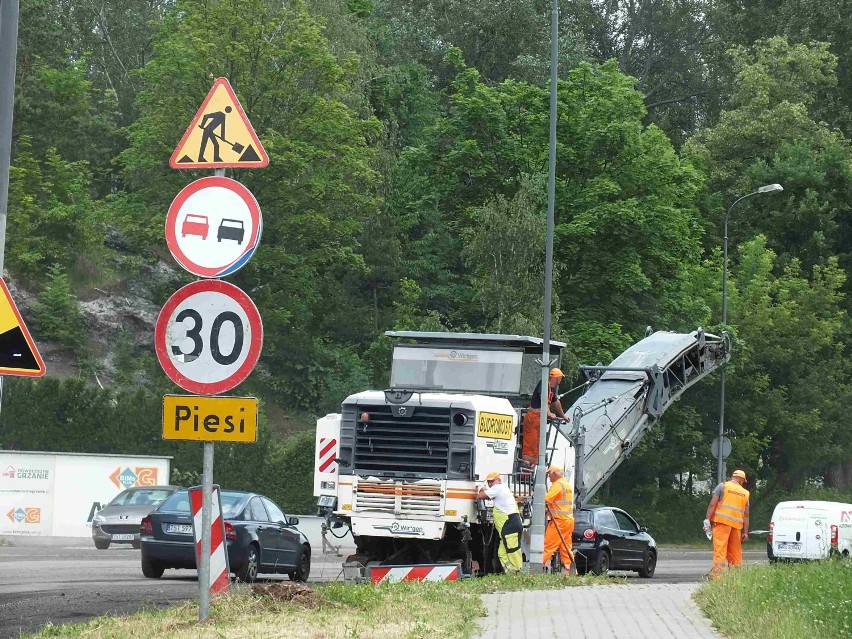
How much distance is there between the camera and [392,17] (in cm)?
6378

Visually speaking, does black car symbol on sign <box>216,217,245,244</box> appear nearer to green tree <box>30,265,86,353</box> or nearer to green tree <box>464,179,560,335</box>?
green tree <box>464,179,560,335</box>

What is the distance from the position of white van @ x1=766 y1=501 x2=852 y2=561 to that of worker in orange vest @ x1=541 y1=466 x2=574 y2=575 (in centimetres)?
1216

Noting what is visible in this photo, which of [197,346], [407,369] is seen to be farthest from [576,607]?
[407,369]

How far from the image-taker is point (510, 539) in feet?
68.1

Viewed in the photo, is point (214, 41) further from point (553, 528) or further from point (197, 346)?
point (197, 346)

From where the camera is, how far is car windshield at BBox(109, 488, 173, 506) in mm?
31969

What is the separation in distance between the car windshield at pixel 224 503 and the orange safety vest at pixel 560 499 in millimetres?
4712

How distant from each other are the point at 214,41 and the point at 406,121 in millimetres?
11913

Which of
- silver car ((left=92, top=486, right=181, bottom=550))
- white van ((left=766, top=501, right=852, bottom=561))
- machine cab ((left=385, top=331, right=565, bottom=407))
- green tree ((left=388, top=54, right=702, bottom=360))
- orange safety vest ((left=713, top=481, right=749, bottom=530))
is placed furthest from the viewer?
green tree ((left=388, top=54, right=702, bottom=360))

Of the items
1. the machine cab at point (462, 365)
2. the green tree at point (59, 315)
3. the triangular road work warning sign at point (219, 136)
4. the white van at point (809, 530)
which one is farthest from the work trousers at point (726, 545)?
the green tree at point (59, 315)

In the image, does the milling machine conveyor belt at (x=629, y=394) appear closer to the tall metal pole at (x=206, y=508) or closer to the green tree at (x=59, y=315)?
the tall metal pole at (x=206, y=508)

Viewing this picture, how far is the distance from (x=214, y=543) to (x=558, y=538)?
37.3 feet

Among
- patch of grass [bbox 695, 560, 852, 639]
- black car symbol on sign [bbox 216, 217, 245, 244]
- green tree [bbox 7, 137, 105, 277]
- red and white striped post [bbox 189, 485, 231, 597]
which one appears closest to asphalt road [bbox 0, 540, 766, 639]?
red and white striped post [bbox 189, 485, 231, 597]

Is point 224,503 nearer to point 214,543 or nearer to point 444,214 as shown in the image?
point 214,543
